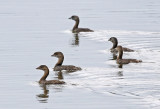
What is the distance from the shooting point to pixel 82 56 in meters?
37.1

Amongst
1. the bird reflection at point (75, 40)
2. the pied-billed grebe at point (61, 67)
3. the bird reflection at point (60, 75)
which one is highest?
the bird reflection at point (75, 40)

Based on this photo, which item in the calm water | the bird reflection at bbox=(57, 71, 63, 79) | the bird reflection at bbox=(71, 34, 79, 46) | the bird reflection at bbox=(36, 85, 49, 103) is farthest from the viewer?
the bird reflection at bbox=(71, 34, 79, 46)

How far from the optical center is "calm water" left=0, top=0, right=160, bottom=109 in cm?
2586

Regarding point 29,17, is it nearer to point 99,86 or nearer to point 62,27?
point 62,27

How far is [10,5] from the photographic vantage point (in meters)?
75.1

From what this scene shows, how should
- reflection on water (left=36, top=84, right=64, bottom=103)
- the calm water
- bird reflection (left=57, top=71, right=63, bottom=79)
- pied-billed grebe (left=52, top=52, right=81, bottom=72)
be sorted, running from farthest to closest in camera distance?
pied-billed grebe (left=52, top=52, right=81, bottom=72) → bird reflection (left=57, top=71, right=63, bottom=79) → reflection on water (left=36, top=84, right=64, bottom=103) → the calm water

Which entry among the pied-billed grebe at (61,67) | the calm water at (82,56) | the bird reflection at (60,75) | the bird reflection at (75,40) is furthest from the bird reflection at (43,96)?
the bird reflection at (75,40)

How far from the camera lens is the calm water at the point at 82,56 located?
25859 millimetres

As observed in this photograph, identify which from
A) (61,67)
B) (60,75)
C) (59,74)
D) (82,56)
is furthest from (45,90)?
(82,56)

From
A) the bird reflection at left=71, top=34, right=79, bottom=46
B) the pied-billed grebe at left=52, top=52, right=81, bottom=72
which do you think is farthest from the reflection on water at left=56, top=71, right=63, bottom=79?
the bird reflection at left=71, top=34, right=79, bottom=46

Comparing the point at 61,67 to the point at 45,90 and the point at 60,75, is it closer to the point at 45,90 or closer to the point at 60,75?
the point at 60,75

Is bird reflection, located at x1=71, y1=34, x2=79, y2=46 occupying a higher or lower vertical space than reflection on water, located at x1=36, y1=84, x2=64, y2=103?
higher

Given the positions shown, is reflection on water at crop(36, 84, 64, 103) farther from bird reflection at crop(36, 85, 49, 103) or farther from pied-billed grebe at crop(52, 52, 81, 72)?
pied-billed grebe at crop(52, 52, 81, 72)

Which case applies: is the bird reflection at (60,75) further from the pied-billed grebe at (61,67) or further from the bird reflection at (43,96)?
the bird reflection at (43,96)
